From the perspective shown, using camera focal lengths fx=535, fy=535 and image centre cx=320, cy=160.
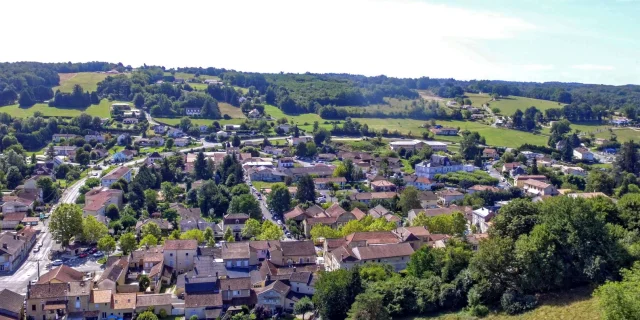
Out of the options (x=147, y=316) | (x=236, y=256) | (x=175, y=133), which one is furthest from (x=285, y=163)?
(x=147, y=316)

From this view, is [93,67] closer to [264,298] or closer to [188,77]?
[188,77]

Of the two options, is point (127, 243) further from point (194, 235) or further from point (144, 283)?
point (144, 283)

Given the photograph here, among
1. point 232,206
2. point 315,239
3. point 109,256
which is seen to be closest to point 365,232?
point 315,239

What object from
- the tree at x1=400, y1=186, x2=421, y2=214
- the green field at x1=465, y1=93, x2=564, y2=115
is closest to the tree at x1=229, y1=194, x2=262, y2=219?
the tree at x1=400, y1=186, x2=421, y2=214

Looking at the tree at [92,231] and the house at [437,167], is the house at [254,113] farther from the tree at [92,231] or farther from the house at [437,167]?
the tree at [92,231]

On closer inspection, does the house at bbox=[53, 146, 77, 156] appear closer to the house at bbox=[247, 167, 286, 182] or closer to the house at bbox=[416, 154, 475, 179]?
the house at bbox=[247, 167, 286, 182]

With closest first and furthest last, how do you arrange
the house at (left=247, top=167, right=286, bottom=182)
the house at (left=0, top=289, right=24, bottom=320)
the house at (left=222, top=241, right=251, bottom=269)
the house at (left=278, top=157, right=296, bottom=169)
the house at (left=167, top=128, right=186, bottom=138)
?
the house at (left=0, top=289, right=24, bottom=320)
the house at (left=222, top=241, right=251, bottom=269)
the house at (left=247, top=167, right=286, bottom=182)
the house at (left=278, top=157, right=296, bottom=169)
the house at (left=167, top=128, right=186, bottom=138)

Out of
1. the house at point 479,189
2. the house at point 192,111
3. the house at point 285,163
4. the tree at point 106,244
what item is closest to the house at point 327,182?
the house at point 285,163
